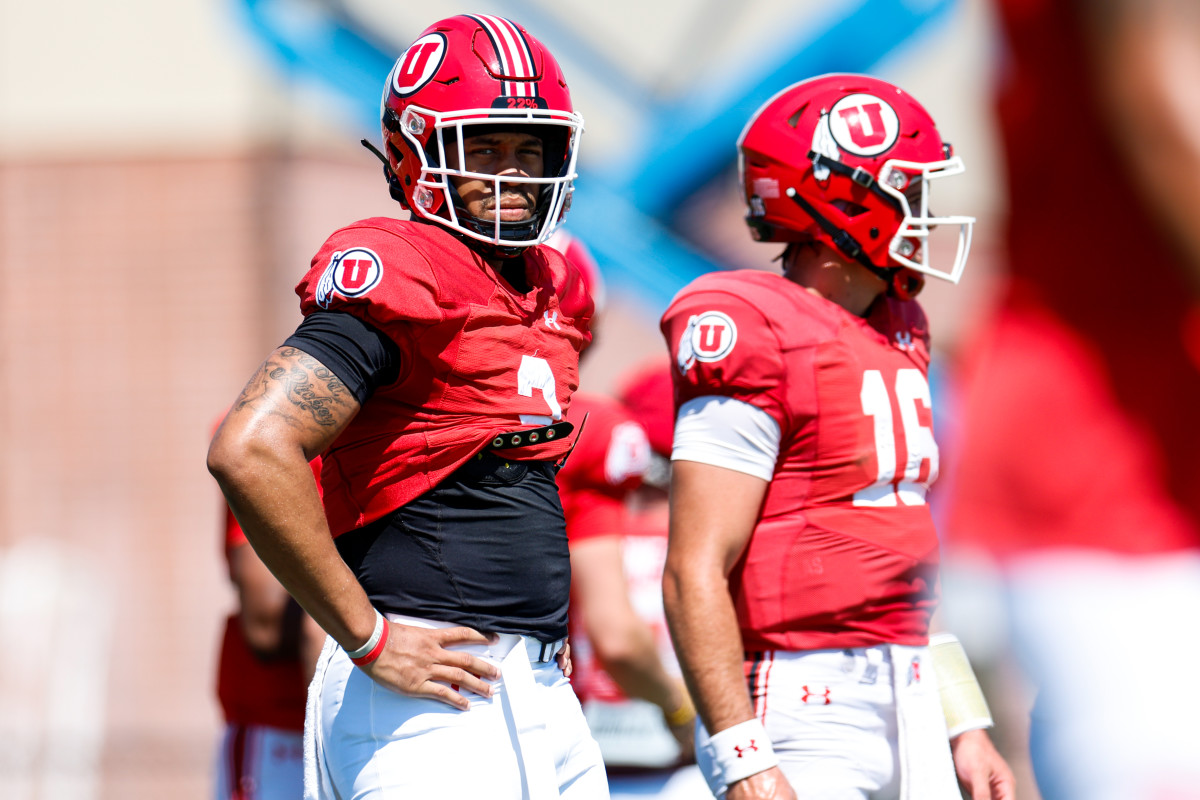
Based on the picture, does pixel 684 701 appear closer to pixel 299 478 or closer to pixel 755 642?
pixel 755 642

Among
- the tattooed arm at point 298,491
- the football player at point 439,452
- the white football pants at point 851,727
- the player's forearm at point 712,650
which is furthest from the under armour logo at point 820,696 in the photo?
the tattooed arm at point 298,491

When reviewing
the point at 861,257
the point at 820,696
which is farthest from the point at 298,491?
the point at 861,257

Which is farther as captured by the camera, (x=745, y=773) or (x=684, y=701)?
(x=684, y=701)

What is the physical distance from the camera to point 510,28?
8.48 ft

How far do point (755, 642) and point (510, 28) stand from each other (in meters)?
1.31

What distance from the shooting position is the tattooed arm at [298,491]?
213 cm

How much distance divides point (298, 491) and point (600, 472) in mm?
1510

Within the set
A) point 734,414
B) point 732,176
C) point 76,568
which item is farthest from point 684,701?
point 76,568

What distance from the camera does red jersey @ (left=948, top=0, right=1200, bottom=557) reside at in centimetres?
155

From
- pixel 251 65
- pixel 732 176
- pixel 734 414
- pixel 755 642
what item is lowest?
pixel 755 642

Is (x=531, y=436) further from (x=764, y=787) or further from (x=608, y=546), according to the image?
(x=608, y=546)

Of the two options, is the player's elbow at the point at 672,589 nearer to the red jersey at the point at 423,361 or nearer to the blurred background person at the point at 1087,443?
the red jersey at the point at 423,361

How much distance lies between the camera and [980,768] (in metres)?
2.76

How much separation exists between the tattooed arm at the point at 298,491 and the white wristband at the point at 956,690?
119 centimetres
